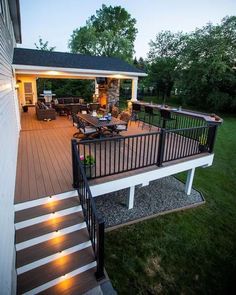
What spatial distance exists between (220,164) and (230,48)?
1451cm

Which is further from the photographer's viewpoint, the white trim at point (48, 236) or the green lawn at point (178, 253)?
the green lawn at point (178, 253)

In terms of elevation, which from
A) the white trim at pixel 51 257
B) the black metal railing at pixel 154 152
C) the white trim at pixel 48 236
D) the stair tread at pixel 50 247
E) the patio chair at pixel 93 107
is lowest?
the white trim at pixel 51 257

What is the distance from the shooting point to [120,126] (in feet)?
22.5

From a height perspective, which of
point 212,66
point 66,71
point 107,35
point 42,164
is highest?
point 107,35

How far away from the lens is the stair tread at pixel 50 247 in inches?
114

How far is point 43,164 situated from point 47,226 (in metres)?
1.96

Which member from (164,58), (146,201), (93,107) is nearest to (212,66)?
(164,58)

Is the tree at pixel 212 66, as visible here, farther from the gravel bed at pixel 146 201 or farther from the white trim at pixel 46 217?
the white trim at pixel 46 217

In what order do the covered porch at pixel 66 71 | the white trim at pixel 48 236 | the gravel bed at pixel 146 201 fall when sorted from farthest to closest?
1. the covered porch at pixel 66 71
2. the gravel bed at pixel 146 201
3. the white trim at pixel 48 236

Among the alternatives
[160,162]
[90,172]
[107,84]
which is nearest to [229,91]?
[107,84]

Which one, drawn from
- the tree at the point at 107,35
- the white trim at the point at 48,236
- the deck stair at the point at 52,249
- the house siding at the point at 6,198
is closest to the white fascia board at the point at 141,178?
the deck stair at the point at 52,249

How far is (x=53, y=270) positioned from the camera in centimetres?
291

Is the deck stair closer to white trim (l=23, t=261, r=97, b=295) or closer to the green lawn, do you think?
white trim (l=23, t=261, r=97, b=295)

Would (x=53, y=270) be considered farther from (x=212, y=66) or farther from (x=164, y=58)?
(x=164, y=58)
